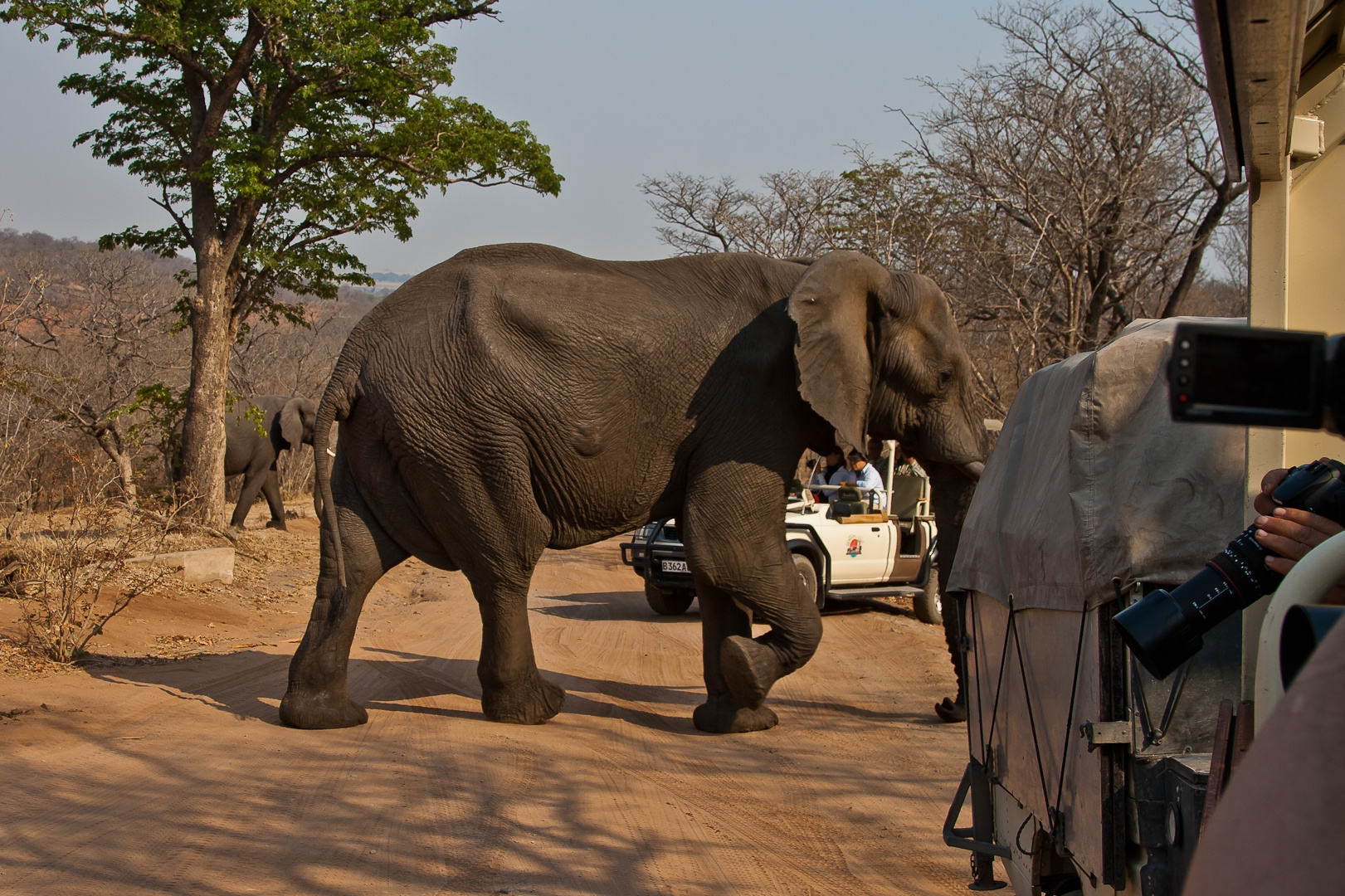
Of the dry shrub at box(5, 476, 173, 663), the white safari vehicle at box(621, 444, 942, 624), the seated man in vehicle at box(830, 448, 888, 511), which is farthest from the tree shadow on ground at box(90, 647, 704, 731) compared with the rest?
the seated man in vehicle at box(830, 448, 888, 511)

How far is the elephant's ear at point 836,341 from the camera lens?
6852 mm

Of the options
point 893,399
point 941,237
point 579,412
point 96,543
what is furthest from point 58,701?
point 941,237

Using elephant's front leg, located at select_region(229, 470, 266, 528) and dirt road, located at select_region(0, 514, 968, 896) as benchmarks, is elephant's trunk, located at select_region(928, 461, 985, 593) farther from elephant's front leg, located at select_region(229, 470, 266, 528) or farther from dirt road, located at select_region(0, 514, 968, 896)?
elephant's front leg, located at select_region(229, 470, 266, 528)

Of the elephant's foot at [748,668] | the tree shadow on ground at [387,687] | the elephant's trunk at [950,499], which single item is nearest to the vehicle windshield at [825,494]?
the tree shadow on ground at [387,687]

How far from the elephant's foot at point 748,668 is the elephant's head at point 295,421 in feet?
47.5

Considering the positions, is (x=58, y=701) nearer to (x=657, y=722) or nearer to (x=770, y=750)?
(x=657, y=722)

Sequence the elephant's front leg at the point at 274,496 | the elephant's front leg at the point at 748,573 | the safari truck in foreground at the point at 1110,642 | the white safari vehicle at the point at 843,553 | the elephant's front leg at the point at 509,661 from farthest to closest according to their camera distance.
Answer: the elephant's front leg at the point at 274,496
the white safari vehicle at the point at 843,553
the elephant's front leg at the point at 509,661
the elephant's front leg at the point at 748,573
the safari truck in foreground at the point at 1110,642

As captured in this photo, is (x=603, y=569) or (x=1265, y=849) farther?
(x=603, y=569)

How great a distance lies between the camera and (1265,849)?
87 cm

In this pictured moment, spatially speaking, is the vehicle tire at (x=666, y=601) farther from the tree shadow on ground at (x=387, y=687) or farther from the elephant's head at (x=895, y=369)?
the elephant's head at (x=895, y=369)

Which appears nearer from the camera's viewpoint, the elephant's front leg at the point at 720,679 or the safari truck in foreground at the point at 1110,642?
the safari truck in foreground at the point at 1110,642

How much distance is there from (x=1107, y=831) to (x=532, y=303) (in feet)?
16.2

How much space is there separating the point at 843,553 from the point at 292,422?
36.6 feet

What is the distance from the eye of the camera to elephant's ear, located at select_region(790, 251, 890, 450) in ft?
22.5
